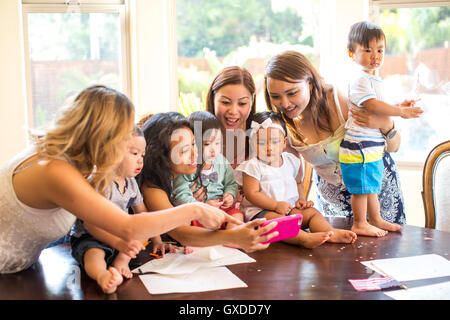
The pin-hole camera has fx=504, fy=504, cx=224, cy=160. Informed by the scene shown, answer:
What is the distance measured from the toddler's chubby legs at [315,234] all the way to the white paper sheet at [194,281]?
0.37 metres

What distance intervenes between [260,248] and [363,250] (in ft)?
1.32

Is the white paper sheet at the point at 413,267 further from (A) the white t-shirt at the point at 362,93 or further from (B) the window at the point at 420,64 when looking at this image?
(B) the window at the point at 420,64

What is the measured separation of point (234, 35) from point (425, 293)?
3.90 meters

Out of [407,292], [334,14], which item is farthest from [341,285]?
[334,14]

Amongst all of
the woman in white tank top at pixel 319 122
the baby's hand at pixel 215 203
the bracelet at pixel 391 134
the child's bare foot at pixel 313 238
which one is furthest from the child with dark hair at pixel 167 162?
the bracelet at pixel 391 134

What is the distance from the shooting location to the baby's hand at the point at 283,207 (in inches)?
80.3

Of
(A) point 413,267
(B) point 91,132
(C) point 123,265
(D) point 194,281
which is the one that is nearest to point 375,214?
(A) point 413,267

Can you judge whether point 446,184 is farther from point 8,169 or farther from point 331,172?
point 8,169

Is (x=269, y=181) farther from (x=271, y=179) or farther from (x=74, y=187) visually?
(x=74, y=187)

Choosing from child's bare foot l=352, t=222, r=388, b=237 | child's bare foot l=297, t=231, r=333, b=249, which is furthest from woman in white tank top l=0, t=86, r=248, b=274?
child's bare foot l=352, t=222, r=388, b=237

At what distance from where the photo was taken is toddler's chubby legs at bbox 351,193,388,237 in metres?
2.01

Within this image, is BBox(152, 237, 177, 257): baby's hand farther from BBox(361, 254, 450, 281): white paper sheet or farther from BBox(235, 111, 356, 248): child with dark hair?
BBox(361, 254, 450, 281): white paper sheet

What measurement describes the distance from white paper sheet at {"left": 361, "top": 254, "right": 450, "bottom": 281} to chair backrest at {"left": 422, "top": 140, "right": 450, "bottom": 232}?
2.27ft

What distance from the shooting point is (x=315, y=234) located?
6.00 ft
